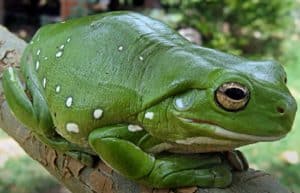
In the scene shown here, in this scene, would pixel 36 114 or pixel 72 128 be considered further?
pixel 36 114

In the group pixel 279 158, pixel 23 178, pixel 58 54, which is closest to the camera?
pixel 58 54

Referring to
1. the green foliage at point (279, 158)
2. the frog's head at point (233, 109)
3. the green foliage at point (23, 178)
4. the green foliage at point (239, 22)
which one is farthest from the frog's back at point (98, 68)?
the green foliage at point (239, 22)

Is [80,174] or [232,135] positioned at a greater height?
[232,135]

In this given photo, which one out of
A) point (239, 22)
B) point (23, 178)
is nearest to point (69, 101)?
point (23, 178)

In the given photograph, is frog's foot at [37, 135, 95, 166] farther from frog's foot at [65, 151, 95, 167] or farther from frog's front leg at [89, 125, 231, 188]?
frog's front leg at [89, 125, 231, 188]

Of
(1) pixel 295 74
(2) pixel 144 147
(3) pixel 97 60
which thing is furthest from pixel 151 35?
(1) pixel 295 74

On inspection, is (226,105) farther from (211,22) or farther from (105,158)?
(211,22)

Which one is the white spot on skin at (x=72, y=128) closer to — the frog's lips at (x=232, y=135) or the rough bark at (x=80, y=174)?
the rough bark at (x=80, y=174)

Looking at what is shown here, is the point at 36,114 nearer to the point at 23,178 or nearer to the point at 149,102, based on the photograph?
the point at 149,102
